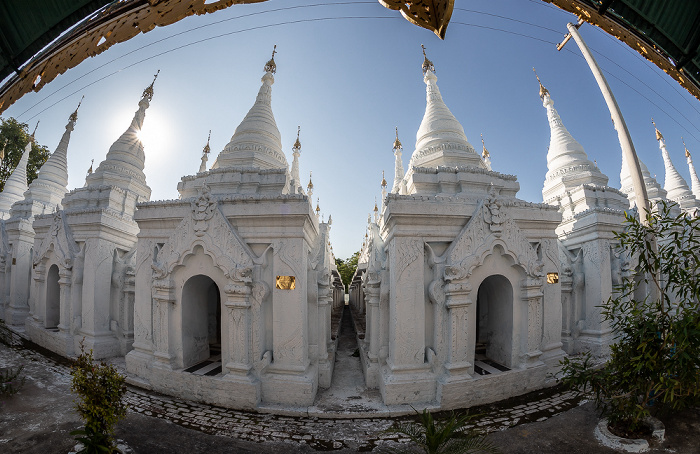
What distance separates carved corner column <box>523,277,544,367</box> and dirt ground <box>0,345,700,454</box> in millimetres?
1400

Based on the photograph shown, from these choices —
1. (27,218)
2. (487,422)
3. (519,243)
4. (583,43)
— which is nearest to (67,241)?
(27,218)

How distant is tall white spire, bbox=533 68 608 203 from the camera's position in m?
12.6

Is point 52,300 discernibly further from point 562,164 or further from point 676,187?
point 676,187

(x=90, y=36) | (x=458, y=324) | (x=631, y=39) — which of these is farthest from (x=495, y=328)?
(x=90, y=36)

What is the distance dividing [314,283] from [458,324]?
13.0 ft

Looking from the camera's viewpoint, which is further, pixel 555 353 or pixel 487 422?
pixel 555 353

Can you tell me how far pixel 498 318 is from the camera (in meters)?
8.97

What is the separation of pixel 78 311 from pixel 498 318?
1465 centimetres

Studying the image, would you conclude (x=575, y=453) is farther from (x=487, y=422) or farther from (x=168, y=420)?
(x=168, y=420)

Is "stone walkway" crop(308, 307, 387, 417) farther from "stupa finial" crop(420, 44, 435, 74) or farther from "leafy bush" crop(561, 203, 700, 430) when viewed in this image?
"stupa finial" crop(420, 44, 435, 74)

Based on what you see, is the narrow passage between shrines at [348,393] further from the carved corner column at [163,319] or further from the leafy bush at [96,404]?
the carved corner column at [163,319]

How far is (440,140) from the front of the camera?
1080 cm

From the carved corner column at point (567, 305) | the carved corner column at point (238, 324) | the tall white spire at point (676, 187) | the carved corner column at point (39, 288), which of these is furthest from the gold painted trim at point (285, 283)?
the tall white spire at point (676, 187)

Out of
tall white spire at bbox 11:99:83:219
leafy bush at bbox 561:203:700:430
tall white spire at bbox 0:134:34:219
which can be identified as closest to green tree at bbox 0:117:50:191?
tall white spire at bbox 0:134:34:219
